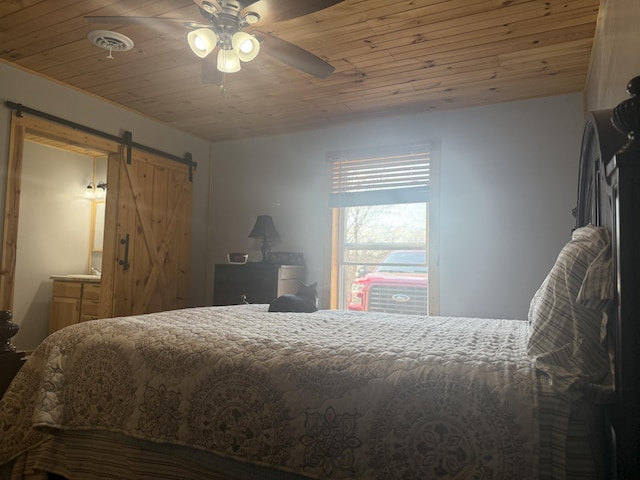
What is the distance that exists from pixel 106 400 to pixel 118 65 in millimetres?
2657

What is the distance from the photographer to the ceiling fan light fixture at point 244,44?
2.18 metres

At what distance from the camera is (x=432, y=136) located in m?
4.19

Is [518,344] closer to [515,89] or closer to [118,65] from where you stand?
[515,89]

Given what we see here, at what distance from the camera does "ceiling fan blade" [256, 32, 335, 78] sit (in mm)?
2326

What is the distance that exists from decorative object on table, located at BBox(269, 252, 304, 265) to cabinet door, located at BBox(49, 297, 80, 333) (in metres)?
2.08

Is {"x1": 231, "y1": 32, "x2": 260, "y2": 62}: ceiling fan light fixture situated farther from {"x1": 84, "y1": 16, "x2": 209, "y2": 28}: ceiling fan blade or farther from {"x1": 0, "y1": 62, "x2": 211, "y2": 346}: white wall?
{"x1": 0, "y1": 62, "x2": 211, "y2": 346}: white wall

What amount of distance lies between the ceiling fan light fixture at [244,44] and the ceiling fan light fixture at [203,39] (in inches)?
3.8

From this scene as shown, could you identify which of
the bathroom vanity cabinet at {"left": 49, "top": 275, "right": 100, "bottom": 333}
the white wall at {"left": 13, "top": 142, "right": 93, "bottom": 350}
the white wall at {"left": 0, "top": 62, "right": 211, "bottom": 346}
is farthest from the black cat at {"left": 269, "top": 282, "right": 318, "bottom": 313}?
the white wall at {"left": 13, "top": 142, "right": 93, "bottom": 350}

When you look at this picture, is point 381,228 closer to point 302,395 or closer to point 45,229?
point 302,395

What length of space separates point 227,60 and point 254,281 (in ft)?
7.91

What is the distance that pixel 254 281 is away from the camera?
14.2ft

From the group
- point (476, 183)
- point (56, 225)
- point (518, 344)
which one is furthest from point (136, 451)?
point (56, 225)

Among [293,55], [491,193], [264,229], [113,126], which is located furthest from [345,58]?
[113,126]

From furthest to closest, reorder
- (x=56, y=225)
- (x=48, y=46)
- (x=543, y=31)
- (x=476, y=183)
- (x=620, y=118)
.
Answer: (x=56, y=225) → (x=476, y=183) → (x=48, y=46) → (x=543, y=31) → (x=620, y=118)
